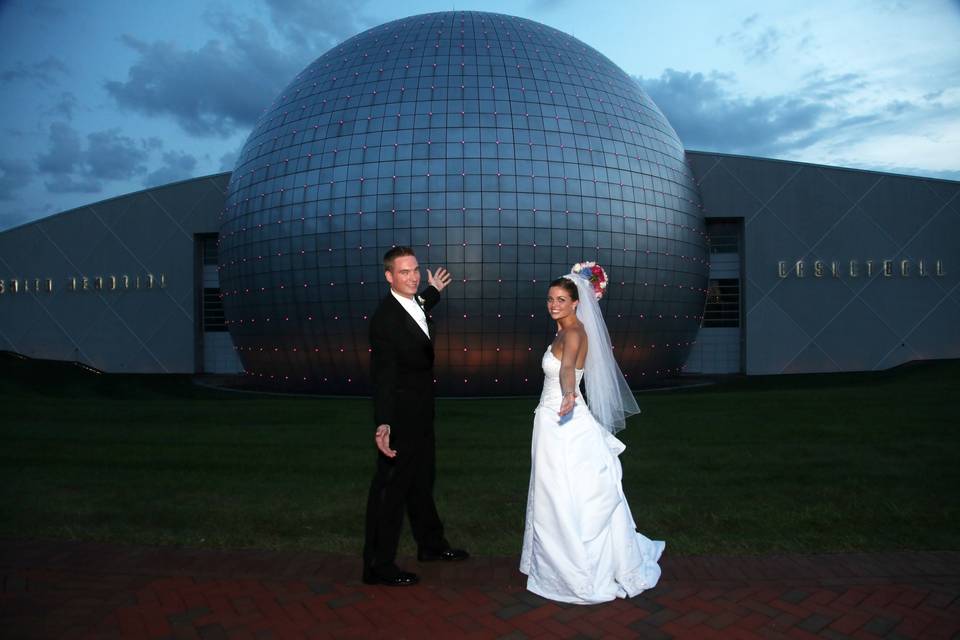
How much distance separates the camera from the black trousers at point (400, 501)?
494cm

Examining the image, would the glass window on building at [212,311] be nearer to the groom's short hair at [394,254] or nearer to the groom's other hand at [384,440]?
the groom's short hair at [394,254]

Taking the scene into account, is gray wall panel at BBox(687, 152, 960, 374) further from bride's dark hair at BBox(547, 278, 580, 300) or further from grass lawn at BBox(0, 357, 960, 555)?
bride's dark hair at BBox(547, 278, 580, 300)

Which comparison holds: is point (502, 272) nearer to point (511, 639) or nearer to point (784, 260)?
point (511, 639)

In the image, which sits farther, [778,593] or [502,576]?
[502,576]

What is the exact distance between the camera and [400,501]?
5047mm

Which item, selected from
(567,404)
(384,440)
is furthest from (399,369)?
(567,404)

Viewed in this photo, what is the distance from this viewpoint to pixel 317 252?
55.4 feet

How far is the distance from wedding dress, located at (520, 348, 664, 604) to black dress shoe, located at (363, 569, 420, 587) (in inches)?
34.0

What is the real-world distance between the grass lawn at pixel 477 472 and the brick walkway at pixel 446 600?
17.6 inches

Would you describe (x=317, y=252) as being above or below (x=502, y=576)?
A: above

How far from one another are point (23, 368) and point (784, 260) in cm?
2717

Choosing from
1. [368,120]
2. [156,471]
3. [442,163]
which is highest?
[368,120]

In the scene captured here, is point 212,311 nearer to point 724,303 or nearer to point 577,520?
point 724,303

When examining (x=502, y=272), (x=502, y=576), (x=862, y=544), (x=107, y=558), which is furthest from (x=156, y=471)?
(x=502, y=272)
